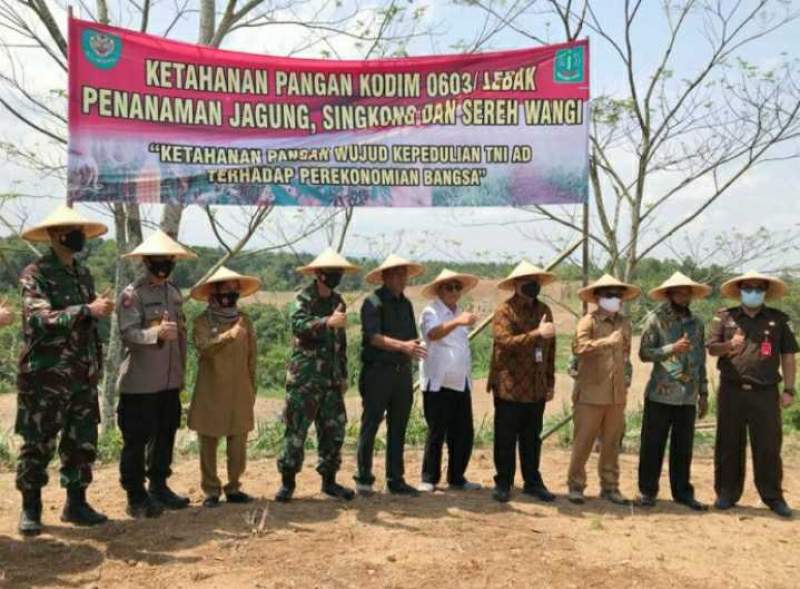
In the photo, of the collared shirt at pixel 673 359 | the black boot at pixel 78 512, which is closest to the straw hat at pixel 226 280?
the black boot at pixel 78 512

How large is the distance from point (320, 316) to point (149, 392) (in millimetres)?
1195

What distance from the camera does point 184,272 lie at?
Answer: 20625 millimetres

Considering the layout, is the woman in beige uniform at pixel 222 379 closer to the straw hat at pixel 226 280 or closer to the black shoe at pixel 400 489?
the straw hat at pixel 226 280

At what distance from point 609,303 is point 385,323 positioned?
5.18 ft

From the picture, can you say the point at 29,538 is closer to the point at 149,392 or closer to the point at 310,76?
the point at 149,392

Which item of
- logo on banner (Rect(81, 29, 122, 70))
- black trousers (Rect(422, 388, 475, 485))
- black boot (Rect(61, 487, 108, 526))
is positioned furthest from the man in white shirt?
logo on banner (Rect(81, 29, 122, 70))

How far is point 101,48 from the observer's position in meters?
6.03

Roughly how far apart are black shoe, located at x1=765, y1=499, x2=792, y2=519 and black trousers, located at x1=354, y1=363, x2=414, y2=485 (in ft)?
8.65

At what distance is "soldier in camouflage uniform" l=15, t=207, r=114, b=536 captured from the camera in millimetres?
4484

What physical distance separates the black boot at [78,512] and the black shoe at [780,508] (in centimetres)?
453

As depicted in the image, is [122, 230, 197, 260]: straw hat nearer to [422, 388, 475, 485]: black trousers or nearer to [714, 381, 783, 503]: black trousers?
[422, 388, 475, 485]: black trousers

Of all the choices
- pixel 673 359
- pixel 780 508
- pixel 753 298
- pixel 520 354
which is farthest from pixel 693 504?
pixel 520 354

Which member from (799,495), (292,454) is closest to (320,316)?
(292,454)

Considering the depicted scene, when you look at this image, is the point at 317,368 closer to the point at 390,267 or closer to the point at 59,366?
the point at 390,267
